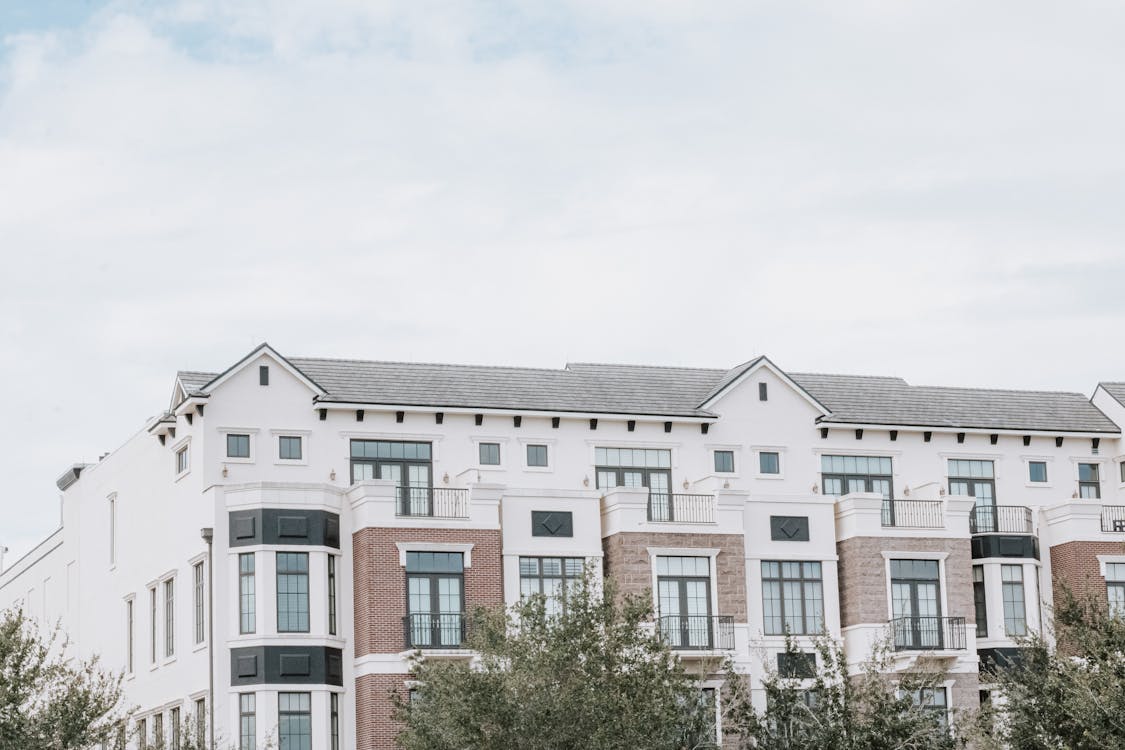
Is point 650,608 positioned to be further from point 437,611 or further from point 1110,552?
point 1110,552

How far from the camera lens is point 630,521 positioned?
4697cm

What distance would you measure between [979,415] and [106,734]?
26.6 m

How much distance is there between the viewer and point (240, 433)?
155 feet

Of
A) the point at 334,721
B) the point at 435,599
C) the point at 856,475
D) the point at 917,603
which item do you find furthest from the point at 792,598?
the point at 334,721

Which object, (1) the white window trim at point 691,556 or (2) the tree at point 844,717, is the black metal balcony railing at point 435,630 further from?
(2) the tree at point 844,717

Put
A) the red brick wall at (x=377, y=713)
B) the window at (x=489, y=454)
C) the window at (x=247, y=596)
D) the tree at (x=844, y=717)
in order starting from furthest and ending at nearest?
the window at (x=489, y=454) → the window at (x=247, y=596) → the red brick wall at (x=377, y=713) → the tree at (x=844, y=717)

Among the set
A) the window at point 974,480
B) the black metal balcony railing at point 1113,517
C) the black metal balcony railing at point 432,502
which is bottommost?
the black metal balcony railing at point 1113,517

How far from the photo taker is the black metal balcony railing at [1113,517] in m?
51.2

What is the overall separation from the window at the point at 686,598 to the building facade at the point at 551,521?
0.05 meters

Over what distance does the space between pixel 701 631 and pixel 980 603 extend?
8168 millimetres

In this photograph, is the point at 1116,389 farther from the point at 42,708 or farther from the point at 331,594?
the point at 42,708

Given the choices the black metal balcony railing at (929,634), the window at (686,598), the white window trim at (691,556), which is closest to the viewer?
the window at (686,598)

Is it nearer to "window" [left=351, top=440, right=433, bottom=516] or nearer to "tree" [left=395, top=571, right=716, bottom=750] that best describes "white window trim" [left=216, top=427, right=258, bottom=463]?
"window" [left=351, top=440, right=433, bottom=516]

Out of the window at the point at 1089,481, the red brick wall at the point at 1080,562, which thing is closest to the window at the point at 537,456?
the red brick wall at the point at 1080,562
